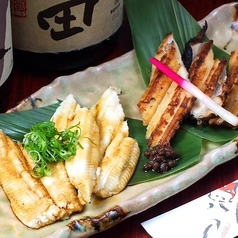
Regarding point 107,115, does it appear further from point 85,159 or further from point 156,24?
point 156,24

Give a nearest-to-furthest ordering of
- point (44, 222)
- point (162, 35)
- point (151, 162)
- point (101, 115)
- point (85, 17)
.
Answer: point (44, 222) < point (151, 162) < point (101, 115) < point (85, 17) < point (162, 35)

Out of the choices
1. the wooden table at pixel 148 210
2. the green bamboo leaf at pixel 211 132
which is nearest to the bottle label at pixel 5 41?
the wooden table at pixel 148 210

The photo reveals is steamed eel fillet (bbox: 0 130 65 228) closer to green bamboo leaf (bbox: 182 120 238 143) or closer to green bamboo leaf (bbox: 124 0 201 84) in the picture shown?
green bamboo leaf (bbox: 182 120 238 143)

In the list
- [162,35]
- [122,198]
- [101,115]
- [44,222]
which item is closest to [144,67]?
[162,35]

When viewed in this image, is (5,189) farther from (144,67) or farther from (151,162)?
(144,67)

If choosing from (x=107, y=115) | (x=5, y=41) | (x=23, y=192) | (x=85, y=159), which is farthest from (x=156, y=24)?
(x=23, y=192)

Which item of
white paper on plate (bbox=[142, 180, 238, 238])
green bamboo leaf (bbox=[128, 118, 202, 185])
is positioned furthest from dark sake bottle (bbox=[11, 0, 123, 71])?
white paper on plate (bbox=[142, 180, 238, 238])

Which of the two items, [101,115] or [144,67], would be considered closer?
[101,115]
